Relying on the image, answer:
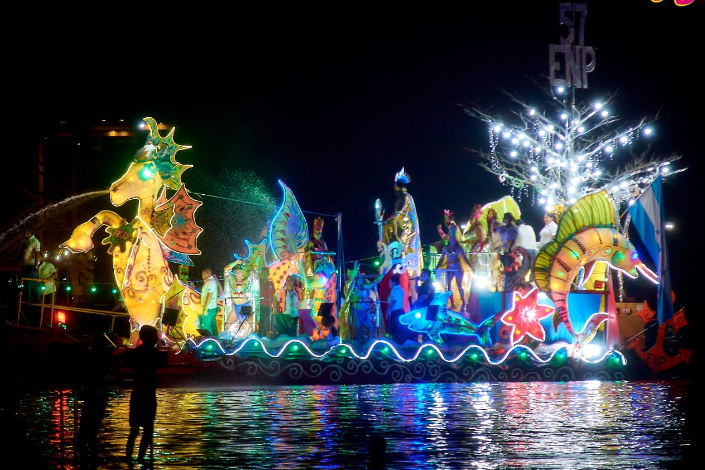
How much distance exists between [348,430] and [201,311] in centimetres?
1066

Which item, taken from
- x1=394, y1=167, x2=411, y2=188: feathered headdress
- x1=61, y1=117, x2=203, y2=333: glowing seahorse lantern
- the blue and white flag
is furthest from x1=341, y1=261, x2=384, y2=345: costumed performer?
the blue and white flag

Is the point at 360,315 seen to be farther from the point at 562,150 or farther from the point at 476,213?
the point at 562,150

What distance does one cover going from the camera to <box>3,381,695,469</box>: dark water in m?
9.19

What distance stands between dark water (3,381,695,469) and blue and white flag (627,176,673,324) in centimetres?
416

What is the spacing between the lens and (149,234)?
20.4 meters

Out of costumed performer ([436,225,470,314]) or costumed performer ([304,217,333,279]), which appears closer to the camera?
costumed performer ([436,225,470,314])

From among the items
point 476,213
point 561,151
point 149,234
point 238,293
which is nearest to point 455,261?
point 476,213

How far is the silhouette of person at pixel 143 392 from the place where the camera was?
9.09 metres

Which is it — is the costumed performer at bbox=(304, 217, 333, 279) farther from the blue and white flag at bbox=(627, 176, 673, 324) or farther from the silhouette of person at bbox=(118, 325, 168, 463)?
the silhouette of person at bbox=(118, 325, 168, 463)

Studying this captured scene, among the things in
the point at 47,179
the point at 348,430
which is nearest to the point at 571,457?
the point at 348,430

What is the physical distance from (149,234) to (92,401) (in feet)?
37.3

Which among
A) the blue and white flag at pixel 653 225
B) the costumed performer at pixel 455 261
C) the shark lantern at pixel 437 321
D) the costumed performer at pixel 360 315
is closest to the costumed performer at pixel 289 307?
the costumed performer at pixel 360 315

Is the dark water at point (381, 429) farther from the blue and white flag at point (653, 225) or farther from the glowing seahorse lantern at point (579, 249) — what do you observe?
the blue and white flag at point (653, 225)

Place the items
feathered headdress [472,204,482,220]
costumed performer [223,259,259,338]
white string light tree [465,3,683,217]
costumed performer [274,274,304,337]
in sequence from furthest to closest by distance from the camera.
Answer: white string light tree [465,3,683,217]
feathered headdress [472,204,482,220]
costumed performer [223,259,259,338]
costumed performer [274,274,304,337]
